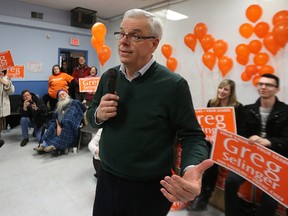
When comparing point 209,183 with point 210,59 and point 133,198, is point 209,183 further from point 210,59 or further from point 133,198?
point 210,59

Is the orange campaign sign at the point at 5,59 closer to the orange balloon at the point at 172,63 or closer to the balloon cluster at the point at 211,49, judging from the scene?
the orange balloon at the point at 172,63

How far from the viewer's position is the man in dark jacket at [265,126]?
76.8 inches

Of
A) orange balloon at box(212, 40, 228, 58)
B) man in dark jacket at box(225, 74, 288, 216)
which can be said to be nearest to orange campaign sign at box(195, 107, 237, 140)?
man in dark jacket at box(225, 74, 288, 216)

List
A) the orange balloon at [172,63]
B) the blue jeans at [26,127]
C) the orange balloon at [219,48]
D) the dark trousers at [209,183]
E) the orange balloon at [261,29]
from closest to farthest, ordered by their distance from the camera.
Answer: the dark trousers at [209,183], the orange balloon at [261,29], the orange balloon at [219,48], the blue jeans at [26,127], the orange balloon at [172,63]

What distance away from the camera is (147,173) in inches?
39.4

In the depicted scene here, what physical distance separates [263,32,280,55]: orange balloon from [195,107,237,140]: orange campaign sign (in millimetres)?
1482

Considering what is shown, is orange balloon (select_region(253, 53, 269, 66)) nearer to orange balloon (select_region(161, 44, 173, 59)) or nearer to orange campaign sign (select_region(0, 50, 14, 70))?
orange balloon (select_region(161, 44, 173, 59))

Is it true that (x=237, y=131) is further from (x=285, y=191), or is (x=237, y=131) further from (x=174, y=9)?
(x=174, y=9)

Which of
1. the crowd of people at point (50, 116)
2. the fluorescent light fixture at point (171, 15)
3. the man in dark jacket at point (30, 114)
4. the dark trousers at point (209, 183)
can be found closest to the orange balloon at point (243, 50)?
the fluorescent light fixture at point (171, 15)

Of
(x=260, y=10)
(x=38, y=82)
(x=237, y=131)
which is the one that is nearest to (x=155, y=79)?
(x=237, y=131)

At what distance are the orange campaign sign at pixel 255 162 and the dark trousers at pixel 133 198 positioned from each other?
880mm

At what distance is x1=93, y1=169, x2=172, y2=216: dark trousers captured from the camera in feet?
3.39

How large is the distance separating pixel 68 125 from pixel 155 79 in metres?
3.13

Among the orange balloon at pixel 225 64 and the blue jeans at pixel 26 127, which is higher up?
the orange balloon at pixel 225 64
